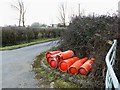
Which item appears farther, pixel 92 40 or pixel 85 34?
pixel 85 34

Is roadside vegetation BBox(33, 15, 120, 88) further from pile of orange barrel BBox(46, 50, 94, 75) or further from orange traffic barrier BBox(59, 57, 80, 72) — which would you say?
orange traffic barrier BBox(59, 57, 80, 72)

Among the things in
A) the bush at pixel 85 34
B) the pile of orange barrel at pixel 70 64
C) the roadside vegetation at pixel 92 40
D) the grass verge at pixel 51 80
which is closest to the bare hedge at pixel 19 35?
the bush at pixel 85 34

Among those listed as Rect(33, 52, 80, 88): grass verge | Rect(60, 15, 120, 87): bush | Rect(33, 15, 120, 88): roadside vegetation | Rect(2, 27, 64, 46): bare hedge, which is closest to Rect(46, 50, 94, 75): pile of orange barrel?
Rect(33, 15, 120, 88): roadside vegetation

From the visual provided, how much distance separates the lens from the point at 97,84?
7031 mm

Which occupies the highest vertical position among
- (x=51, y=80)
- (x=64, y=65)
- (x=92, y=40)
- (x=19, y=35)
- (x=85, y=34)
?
(x=85, y=34)

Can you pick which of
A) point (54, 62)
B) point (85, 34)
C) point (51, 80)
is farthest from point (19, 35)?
point (51, 80)

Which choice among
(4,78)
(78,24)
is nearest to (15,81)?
(4,78)

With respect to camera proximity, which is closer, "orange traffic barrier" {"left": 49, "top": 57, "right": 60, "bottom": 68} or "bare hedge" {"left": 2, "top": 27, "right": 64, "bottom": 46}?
"orange traffic barrier" {"left": 49, "top": 57, "right": 60, "bottom": 68}

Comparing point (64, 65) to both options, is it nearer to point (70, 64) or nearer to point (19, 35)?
point (70, 64)

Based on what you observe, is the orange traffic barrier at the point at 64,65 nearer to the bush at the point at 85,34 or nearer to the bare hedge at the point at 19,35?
the bush at the point at 85,34

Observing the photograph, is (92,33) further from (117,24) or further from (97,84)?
(97,84)

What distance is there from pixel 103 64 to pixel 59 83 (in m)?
1.61

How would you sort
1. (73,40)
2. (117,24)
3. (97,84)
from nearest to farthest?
1. (97,84)
2. (117,24)
3. (73,40)

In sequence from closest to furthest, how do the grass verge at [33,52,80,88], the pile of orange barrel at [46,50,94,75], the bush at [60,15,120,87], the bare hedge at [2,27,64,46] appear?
1. the grass verge at [33,52,80,88]
2. the pile of orange barrel at [46,50,94,75]
3. the bush at [60,15,120,87]
4. the bare hedge at [2,27,64,46]
